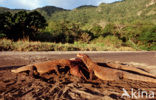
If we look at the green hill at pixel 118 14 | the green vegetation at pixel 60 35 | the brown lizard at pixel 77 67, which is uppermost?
the green hill at pixel 118 14

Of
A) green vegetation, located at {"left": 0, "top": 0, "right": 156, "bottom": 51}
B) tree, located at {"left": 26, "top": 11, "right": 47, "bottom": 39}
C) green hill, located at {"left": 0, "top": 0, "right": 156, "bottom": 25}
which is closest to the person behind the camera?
green vegetation, located at {"left": 0, "top": 0, "right": 156, "bottom": 51}

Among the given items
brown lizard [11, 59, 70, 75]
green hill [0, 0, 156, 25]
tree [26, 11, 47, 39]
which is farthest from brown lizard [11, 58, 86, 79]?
green hill [0, 0, 156, 25]

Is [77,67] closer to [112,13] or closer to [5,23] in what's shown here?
[5,23]

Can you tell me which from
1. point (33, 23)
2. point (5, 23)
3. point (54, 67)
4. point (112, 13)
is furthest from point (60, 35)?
point (112, 13)

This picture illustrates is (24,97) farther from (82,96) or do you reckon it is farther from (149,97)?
(149,97)

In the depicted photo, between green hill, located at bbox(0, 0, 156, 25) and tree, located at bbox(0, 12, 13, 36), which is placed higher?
green hill, located at bbox(0, 0, 156, 25)

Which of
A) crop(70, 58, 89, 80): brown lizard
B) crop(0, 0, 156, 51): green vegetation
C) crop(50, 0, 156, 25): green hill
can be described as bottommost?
crop(70, 58, 89, 80): brown lizard

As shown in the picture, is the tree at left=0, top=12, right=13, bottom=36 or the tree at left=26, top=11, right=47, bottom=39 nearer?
the tree at left=0, top=12, right=13, bottom=36

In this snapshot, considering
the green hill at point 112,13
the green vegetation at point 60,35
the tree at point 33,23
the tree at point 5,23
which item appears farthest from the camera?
the green hill at point 112,13

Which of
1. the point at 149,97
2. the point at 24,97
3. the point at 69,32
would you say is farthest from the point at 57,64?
the point at 69,32

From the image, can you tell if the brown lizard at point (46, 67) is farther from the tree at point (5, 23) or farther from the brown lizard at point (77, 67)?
the tree at point (5, 23)

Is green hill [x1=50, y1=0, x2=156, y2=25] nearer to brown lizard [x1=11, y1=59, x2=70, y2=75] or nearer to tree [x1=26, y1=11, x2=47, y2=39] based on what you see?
tree [x1=26, y1=11, x2=47, y2=39]

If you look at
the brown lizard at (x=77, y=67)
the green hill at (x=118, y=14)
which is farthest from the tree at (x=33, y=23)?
the green hill at (x=118, y=14)

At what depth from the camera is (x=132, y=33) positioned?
2536 cm
